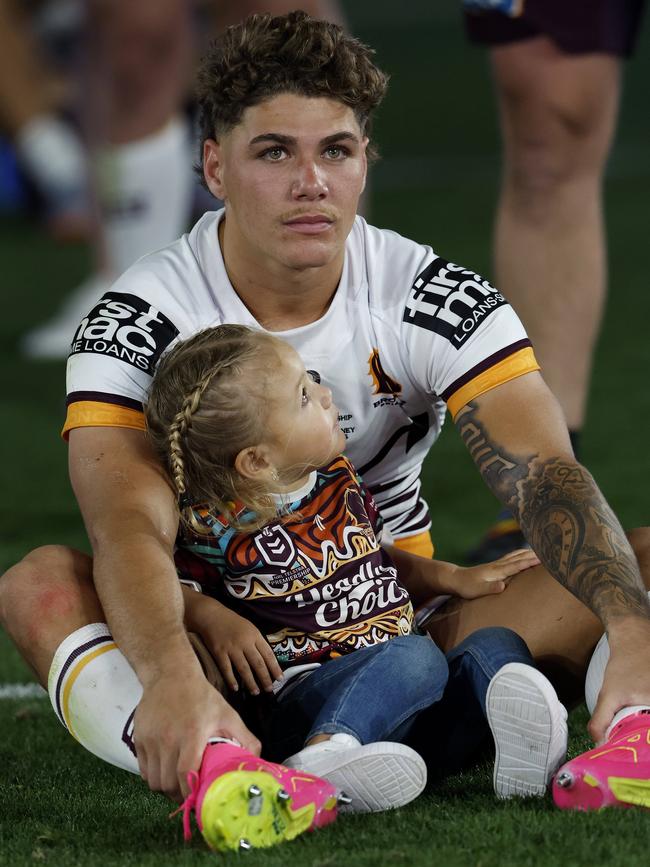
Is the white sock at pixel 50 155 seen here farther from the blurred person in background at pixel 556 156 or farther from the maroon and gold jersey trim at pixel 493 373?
the maroon and gold jersey trim at pixel 493 373

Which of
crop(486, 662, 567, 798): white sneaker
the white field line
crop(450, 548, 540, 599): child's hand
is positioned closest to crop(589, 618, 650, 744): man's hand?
crop(486, 662, 567, 798): white sneaker

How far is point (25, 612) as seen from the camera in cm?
255

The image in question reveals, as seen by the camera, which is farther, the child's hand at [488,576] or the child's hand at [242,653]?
the child's hand at [488,576]

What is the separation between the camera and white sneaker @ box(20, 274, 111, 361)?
6211mm

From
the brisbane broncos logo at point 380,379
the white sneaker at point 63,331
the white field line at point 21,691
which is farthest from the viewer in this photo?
the white sneaker at point 63,331

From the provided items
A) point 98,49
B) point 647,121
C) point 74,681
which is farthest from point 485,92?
point 74,681

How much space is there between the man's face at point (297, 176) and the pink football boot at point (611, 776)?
96 centimetres

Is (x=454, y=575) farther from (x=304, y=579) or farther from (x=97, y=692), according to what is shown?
(x=97, y=692)

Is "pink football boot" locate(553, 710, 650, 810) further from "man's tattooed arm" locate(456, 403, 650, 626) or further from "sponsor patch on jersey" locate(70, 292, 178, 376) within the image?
"sponsor patch on jersey" locate(70, 292, 178, 376)

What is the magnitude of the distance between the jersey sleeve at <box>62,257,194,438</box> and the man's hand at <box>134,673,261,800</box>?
0.56 metres

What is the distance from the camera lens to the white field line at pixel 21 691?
320 cm

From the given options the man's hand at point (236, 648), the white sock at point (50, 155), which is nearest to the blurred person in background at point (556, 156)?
the man's hand at point (236, 648)

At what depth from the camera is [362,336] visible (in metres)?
2.83

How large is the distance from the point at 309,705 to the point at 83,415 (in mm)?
594
